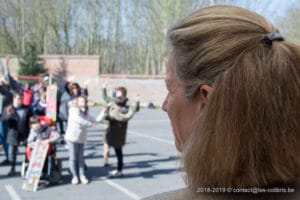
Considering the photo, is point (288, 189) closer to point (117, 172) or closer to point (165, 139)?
point (117, 172)

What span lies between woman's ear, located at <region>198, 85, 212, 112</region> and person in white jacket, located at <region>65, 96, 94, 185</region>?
23.6 feet

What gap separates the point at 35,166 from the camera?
312 inches

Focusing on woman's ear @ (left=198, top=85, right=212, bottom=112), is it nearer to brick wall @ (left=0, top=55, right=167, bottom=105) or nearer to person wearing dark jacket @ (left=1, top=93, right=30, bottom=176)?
person wearing dark jacket @ (left=1, top=93, right=30, bottom=176)

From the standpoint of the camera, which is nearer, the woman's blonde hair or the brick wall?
the woman's blonde hair

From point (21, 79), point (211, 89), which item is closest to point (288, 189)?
point (211, 89)

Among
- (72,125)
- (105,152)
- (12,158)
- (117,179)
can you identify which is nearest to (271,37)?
(72,125)

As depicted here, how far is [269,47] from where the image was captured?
1100 millimetres

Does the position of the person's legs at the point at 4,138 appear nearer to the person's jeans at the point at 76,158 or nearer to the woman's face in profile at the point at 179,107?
the person's jeans at the point at 76,158

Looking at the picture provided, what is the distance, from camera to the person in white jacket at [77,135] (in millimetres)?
8242

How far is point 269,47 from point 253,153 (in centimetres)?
24

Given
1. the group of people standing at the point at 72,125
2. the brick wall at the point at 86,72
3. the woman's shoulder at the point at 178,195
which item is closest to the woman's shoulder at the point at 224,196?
the woman's shoulder at the point at 178,195

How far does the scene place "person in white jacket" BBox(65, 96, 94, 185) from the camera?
824 cm

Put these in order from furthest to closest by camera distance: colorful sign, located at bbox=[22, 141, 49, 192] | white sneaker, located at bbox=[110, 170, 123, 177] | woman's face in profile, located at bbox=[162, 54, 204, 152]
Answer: white sneaker, located at bbox=[110, 170, 123, 177] → colorful sign, located at bbox=[22, 141, 49, 192] → woman's face in profile, located at bbox=[162, 54, 204, 152]

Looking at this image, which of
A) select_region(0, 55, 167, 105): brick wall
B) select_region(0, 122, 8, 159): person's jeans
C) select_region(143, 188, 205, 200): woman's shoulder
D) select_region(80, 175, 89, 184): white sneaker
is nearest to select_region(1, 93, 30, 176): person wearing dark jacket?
select_region(0, 122, 8, 159): person's jeans
